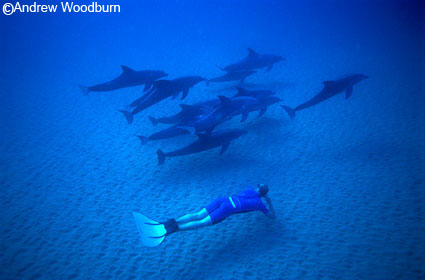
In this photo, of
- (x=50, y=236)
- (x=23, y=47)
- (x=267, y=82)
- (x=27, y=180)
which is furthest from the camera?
(x=23, y=47)

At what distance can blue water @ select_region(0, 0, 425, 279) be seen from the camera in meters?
3.73

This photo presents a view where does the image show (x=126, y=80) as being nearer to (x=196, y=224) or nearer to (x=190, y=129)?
(x=190, y=129)

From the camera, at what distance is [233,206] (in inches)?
149

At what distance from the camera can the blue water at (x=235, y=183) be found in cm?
373

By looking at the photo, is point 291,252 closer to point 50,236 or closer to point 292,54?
point 50,236

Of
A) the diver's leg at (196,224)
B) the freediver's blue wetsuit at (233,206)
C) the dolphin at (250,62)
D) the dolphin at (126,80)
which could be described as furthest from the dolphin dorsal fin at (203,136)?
the dolphin at (250,62)

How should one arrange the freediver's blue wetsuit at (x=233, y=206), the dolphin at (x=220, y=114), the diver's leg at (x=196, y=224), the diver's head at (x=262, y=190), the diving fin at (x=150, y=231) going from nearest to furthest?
the diving fin at (x=150, y=231) → the diver's leg at (x=196, y=224) → the freediver's blue wetsuit at (x=233, y=206) → the diver's head at (x=262, y=190) → the dolphin at (x=220, y=114)

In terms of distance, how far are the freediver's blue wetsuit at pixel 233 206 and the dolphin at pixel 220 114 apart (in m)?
2.36

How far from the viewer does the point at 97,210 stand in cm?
488

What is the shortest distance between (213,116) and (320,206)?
3141mm

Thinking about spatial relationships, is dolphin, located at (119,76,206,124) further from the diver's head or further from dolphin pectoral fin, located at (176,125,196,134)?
the diver's head

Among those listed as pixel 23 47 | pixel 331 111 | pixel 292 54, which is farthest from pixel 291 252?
pixel 23 47

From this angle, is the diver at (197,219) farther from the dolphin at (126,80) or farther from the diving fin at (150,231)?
the dolphin at (126,80)

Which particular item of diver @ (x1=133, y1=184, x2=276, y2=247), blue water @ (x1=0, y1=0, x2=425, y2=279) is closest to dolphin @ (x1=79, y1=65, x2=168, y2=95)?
blue water @ (x1=0, y1=0, x2=425, y2=279)
